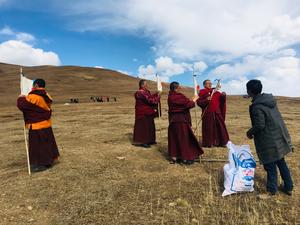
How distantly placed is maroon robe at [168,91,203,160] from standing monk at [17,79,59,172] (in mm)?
2988

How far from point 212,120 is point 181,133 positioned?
2190 millimetres

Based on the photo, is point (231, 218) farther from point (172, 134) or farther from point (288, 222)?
point (172, 134)

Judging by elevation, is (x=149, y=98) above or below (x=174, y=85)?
below

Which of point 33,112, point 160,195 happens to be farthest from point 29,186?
point 160,195

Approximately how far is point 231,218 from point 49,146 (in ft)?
15.7

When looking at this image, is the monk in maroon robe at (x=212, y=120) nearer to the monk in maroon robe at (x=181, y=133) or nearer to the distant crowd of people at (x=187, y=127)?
the distant crowd of people at (x=187, y=127)

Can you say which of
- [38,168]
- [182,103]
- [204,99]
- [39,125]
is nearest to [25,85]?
[39,125]

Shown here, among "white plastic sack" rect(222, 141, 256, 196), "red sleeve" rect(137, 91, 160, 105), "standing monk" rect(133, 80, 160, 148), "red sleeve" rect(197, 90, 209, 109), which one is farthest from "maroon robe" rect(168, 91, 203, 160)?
"white plastic sack" rect(222, 141, 256, 196)

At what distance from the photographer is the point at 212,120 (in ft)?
35.1

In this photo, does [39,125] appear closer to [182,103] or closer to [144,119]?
[182,103]

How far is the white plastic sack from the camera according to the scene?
6.38m

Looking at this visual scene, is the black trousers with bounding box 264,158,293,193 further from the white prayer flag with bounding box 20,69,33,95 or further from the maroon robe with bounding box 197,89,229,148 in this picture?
Answer: the white prayer flag with bounding box 20,69,33,95

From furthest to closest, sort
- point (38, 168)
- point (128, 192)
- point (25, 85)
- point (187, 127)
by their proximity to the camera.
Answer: point (187, 127), point (38, 168), point (25, 85), point (128, 192)

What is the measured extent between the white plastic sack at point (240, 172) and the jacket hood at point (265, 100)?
89 cm
